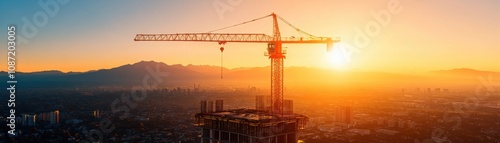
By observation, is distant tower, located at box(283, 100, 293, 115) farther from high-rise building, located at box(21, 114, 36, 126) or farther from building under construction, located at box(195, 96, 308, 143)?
high-rise building, located at box(21, 114, 36, 126)

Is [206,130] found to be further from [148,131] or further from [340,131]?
[340,131]

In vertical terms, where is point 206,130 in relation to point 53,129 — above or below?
above

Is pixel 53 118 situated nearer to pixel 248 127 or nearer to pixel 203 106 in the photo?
pixel 203 106

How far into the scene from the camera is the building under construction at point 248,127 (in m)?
53.2

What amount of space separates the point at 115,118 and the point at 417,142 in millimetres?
134077

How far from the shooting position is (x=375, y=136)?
154 meters

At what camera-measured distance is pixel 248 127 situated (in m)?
53.5

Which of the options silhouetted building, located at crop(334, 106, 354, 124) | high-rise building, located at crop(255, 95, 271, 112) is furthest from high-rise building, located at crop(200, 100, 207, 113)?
silhouetted building, located at crop(334, 106, 354, 124)

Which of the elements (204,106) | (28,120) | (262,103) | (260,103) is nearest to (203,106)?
(204,106)

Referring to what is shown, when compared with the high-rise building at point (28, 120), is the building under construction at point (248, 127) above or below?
above

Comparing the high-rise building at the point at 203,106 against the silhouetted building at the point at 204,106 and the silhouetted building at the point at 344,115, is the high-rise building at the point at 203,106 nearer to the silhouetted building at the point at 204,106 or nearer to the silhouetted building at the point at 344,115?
the silhouetted building at the point at 204,106

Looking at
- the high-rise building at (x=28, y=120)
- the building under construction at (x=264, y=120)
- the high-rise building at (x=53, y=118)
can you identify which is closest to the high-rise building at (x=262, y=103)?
the building under construction at (x=264, y=120)

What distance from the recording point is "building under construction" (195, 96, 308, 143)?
53.2 m

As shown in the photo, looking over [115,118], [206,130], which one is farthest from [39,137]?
[206,130]
